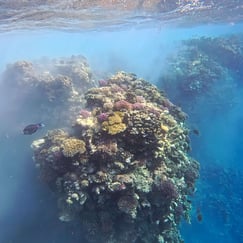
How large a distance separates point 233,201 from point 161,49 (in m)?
19.7

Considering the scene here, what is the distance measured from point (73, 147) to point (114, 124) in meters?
1.39

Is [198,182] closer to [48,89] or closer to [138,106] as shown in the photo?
[48,89]

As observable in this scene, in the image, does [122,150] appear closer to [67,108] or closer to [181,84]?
[67,108]

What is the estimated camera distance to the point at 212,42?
29.0 metres

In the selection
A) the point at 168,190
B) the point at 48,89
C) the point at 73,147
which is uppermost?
the point at 73,147

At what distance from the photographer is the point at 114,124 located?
904cm

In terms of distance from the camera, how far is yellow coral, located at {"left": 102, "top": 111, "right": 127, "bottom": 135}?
8875mm

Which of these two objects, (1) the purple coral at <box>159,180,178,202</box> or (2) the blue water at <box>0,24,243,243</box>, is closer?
(1) the purple coral at <box>159,180,178,202</box>

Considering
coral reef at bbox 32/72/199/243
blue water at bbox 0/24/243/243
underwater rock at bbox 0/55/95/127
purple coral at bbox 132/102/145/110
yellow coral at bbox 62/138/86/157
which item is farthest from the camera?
underwater rock at bbox 0/55/95/127

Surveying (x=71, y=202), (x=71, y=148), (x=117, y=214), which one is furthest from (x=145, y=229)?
(x=71, y=148)

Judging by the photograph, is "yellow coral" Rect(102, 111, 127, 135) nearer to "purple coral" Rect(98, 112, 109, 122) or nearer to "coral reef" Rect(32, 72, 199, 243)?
"coral reef" Rect(32, 72, 199, 243)

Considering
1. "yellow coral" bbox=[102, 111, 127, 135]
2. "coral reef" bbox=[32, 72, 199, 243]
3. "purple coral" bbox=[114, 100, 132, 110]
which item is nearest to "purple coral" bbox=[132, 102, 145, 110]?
"coral reef" bbox=[32, 72, 199, 243]

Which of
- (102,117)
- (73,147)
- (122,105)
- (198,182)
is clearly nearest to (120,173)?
(73,147)

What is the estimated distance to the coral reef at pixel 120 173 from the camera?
8594 mm
